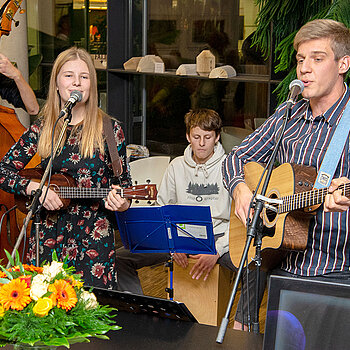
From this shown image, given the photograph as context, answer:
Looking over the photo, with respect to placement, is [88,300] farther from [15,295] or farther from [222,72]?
[222,72]

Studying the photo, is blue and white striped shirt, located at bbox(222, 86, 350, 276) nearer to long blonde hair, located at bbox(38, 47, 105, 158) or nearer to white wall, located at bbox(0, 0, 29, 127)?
long blonde hair, located at bbox(38, 47, 105, 158)

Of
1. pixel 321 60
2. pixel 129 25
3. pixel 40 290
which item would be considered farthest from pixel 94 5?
pixel 40 290

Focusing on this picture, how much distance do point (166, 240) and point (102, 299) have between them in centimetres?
108

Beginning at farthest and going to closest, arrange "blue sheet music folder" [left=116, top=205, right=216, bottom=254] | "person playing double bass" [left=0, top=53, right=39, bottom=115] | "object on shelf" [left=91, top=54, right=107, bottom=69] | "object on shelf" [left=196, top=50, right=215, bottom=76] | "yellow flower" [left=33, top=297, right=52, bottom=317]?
"object on shelf" [left=91, top=54, right=107, bottom=69] < "object on shelf" [left=196, top=50, right=215, bottom=76] < "person playing double bass" [left=0, top=53, right=39, bottom=115] < "blue sheet music folder" [left=116, top=205, right=216, bottom=254] < "yellow flower" [left=33, top=297, right=52, bottom=317]

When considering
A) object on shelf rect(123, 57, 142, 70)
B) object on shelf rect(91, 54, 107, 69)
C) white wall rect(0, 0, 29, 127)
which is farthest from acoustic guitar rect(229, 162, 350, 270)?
object on shelf rect(91, 54, 107, 69)

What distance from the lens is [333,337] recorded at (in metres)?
1.32

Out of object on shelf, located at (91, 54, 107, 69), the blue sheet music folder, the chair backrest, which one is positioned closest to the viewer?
the blue sheet music folder

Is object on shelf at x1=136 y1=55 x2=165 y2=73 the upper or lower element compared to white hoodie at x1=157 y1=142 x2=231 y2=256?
upper

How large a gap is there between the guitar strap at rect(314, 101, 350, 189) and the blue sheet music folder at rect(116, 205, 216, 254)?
0.78 m

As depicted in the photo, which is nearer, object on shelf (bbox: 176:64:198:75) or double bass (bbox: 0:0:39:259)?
double bass (bbox: 0:0:39:259)

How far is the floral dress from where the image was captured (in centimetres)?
260

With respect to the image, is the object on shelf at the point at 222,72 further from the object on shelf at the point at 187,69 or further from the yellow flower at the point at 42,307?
the yellow flower at the point at 42,307

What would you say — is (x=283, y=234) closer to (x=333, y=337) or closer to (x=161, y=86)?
(x=333, y=337)

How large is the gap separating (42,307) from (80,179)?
4.33 feet
